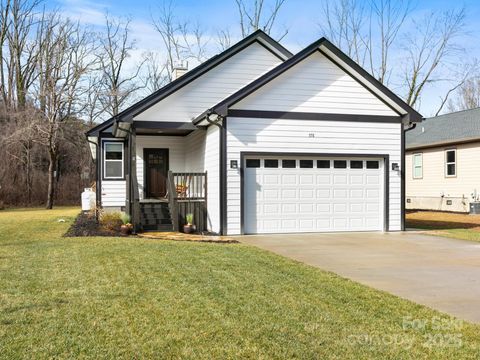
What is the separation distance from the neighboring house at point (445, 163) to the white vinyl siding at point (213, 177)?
13.6 meters

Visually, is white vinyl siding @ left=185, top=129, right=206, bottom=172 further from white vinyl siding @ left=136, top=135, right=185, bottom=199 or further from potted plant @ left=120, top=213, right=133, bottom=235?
potted plant @ left=120, top=213, right=133, bottom=235

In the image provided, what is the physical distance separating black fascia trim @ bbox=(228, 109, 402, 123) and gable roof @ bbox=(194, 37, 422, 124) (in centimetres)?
31

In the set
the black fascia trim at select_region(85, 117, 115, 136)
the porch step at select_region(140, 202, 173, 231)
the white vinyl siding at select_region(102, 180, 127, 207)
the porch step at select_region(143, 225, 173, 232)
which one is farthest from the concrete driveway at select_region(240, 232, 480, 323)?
the black fascia trim at select_region(85, 117, 115, 136)

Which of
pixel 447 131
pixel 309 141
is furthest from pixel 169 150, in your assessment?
pixel 447 131

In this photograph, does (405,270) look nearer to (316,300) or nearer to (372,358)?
(316,300)

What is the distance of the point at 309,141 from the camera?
14.9 meters

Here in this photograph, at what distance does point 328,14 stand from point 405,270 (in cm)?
3196

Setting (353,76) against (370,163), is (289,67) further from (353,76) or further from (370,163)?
(370,163)

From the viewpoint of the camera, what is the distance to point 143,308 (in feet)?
19.4

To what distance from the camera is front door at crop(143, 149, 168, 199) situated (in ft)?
→ 64.1

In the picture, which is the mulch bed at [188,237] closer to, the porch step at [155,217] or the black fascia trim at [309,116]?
the porch step at [155,217]

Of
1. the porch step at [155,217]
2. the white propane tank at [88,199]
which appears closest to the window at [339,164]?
the porch step at [155,217]

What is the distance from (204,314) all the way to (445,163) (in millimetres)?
22277

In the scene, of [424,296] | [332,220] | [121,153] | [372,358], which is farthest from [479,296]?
[121,153]
